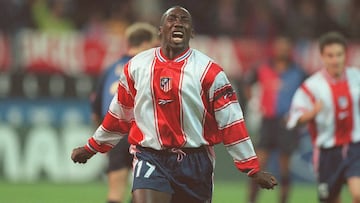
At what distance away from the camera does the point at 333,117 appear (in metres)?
10.7

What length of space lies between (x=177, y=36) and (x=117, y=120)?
0.87 meters

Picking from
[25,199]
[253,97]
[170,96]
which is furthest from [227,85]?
[253,97]

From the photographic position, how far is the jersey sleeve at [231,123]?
8.00m

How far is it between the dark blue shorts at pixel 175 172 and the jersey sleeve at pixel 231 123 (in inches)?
9.9

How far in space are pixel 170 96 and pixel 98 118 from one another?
134 inches

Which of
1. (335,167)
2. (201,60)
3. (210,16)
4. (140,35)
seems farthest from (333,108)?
(210,16)

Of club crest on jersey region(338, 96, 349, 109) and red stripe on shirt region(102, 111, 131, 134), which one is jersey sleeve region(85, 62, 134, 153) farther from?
club crest on jersey region(338, 96, 349, 109)

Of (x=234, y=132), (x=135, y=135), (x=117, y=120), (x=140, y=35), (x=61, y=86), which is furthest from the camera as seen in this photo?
(x=61, y=86)

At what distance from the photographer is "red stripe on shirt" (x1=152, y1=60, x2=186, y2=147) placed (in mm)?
8023

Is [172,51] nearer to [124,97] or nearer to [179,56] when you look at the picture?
[179,56]

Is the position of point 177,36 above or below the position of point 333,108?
above

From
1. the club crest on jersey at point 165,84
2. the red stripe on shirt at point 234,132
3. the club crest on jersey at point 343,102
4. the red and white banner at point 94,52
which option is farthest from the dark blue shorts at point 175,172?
the red and white banner at point 94,52

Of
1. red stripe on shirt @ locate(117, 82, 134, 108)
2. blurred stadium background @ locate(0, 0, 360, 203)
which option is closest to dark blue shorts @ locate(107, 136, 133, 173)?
red stripe on shirt @ locate(117, 82, 134, 108)

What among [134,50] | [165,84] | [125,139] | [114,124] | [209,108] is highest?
[134,50]
